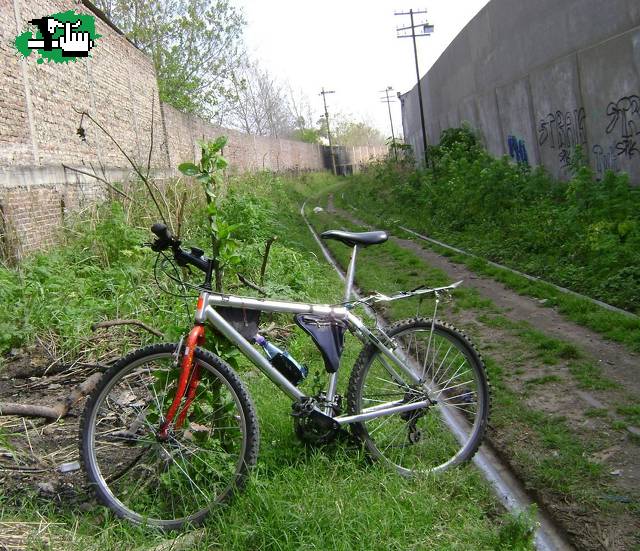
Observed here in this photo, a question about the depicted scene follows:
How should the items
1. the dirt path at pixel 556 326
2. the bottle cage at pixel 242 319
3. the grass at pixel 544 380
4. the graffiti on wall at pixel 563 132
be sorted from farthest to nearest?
the graffiti on wall at pixel 563 132, the dirt path at pixel 556 326, the grass at pixel 544 380, the bottle cage at pixel 242 319

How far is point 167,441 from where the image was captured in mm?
3215

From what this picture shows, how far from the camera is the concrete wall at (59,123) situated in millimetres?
9076

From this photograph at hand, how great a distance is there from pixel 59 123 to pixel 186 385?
917 centimetres

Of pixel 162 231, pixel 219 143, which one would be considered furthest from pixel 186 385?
pixel 219 143

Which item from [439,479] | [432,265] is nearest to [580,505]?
[439,479]

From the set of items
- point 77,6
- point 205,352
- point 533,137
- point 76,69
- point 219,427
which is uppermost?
point 77,6

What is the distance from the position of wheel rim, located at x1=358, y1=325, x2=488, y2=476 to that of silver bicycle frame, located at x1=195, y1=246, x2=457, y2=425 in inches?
1.6

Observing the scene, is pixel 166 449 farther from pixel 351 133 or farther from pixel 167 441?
pixel 351 133

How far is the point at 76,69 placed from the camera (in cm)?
1212

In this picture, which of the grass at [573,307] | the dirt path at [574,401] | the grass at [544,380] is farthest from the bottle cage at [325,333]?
the grass at [573,307]

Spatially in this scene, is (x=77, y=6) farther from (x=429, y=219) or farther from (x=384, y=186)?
(x=384, y=186)

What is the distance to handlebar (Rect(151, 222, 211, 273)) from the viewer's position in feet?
10.6

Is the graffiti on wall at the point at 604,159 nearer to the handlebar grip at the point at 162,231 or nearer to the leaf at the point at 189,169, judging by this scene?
the leaf at the point at 189,169

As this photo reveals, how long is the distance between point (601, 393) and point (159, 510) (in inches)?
118
